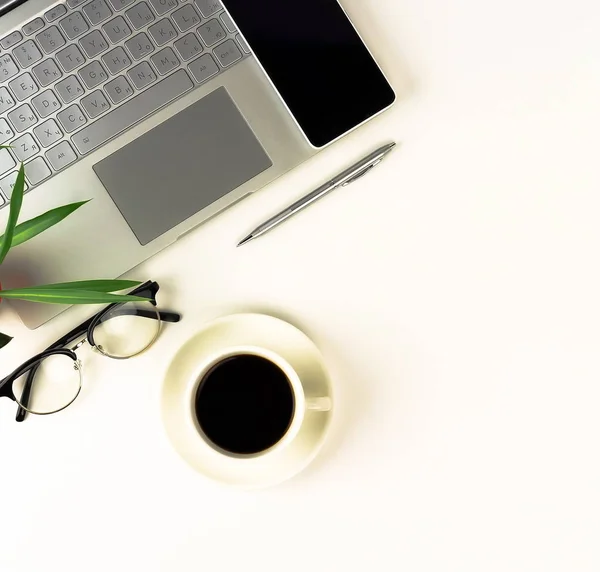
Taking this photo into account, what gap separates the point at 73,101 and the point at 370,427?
446mm

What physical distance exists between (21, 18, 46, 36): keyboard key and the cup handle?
0.46 meters

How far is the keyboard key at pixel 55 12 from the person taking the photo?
60 centimetres

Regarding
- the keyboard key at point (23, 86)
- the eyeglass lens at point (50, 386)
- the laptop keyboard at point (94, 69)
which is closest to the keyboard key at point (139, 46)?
the laptop keyboard at point (94, 69)

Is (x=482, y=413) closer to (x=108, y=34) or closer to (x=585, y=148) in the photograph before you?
(x=585, y=148)

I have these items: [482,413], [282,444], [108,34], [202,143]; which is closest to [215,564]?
[282,444]

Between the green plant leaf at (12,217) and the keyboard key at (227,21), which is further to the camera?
the keyboard key at (227,21)

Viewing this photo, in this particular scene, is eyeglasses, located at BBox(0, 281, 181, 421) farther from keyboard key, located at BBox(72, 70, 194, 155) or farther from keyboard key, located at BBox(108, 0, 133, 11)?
keyboard key, located at BBox(108, 0, 133, 11)

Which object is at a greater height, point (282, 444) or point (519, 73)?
point (519, 73)

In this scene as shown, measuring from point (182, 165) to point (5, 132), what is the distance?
0.18m

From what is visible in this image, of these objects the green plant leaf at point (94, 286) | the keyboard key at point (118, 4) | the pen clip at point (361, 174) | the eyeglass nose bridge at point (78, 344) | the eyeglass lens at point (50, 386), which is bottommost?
the eyeglass lens at point (50, 386)

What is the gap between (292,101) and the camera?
598 mm

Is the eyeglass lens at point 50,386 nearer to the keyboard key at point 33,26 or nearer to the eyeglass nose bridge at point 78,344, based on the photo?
the eyeglass nose bridge at point 78,344

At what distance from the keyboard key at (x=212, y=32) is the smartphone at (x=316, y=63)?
0.02m

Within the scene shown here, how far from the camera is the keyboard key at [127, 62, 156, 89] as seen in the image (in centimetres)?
61
